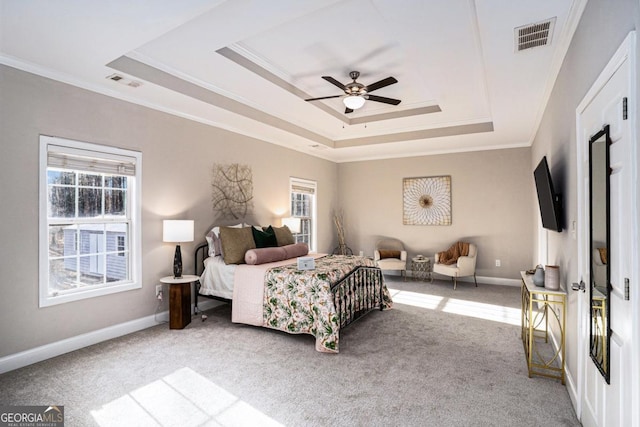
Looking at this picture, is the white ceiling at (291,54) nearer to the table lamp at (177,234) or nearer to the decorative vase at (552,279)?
the table lamp at (177,234)

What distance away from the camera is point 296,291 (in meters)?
3.66

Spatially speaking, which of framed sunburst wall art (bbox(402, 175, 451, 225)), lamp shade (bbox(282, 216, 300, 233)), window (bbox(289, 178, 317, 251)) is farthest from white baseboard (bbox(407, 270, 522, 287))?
lamp shade (bbox(282, 216, 300, 233))

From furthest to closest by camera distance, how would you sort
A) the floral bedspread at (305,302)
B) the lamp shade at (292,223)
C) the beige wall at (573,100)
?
the lamp shade at (292,223) < the floral bedspread at (305,302) < the beige wall at (573,100)

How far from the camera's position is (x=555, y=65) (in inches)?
119

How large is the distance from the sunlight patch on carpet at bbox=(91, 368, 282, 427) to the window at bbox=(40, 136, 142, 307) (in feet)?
4.81

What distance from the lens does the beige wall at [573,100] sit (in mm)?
1585

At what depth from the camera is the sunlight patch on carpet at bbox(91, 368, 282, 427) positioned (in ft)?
7.34

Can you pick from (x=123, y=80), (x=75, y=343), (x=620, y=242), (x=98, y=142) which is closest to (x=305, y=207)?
(x=98, y=142)

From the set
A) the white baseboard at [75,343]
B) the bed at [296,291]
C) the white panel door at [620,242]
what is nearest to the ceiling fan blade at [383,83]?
the white panel door at [620,242]

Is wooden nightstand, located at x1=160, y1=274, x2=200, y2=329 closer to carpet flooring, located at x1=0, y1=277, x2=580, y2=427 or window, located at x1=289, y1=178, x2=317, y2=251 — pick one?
carpet flooring, located at x1=0, y1=277, x2=580, y2=427

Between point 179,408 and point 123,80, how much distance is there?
3.04 m

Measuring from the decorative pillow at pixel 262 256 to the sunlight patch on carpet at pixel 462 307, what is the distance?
2.05 m

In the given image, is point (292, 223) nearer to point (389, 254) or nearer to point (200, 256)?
point (200, 256)

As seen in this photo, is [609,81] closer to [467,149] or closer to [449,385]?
[449,385]
